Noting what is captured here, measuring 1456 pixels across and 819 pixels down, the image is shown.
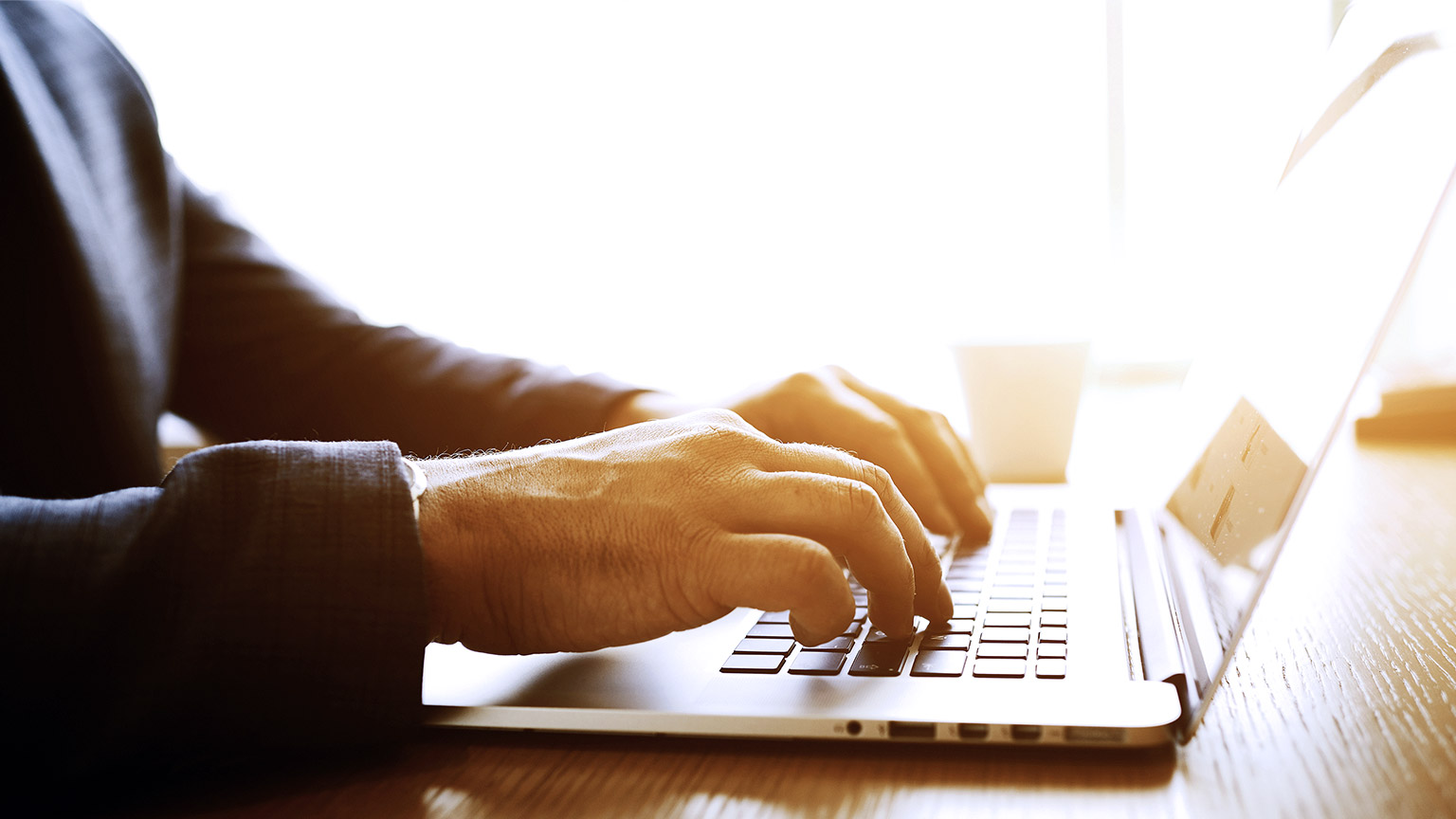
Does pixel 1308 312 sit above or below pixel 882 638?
above

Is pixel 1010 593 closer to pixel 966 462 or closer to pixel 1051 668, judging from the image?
pixel 1051 668

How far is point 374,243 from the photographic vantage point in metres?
2.60

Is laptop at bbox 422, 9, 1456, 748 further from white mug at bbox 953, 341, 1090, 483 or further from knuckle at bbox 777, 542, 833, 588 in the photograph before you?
white mug at bbox 953, 341, 1090, 483

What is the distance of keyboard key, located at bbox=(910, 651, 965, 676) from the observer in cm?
38

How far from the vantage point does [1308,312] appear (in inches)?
17.8

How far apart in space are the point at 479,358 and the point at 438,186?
5.94 feet

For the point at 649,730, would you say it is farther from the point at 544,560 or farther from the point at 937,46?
the point at 937,46

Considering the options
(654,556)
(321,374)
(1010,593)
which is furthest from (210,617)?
(321,374)

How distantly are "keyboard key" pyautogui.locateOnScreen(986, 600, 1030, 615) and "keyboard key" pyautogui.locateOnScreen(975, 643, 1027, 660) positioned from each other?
0.06 metres

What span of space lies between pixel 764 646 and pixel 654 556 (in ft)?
0.22

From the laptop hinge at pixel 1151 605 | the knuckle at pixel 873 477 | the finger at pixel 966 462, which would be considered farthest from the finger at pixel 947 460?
the knuckle at pixel 873 477

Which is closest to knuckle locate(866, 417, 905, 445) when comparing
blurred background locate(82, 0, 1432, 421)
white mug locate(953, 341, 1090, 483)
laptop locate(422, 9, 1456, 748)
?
laptop locate(422, 9, 1456, 748)

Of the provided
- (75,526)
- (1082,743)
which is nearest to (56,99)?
(75,526)

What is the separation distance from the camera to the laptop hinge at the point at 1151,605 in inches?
14.6
